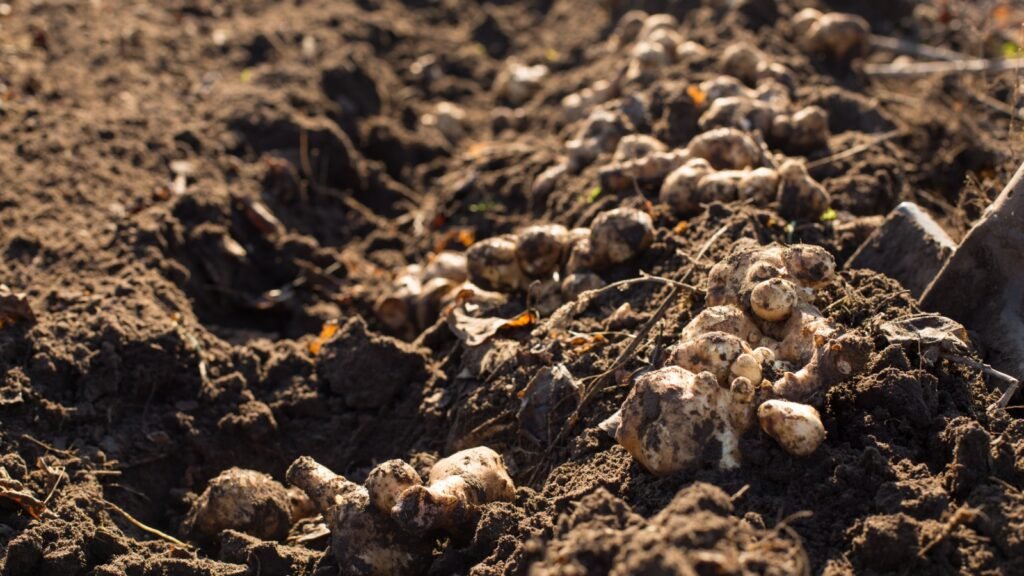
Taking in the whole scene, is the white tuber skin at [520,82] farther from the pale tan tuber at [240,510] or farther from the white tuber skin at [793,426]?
the white tuber skin at [793,426]

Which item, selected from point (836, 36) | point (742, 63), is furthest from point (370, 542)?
point (836, 36)

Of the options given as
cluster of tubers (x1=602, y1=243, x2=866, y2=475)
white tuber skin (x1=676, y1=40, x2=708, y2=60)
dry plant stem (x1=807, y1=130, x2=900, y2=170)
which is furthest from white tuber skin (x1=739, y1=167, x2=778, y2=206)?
white tuber skin (x1=676, y1=40, x2=708, y2=60)

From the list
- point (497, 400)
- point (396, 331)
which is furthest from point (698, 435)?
point (396, 331)

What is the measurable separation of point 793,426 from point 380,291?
319 cm

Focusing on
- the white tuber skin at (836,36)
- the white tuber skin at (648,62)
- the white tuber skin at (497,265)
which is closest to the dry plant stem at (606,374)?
the white tuber skin at (497,265)

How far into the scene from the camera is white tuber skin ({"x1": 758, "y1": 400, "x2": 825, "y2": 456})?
3305mm

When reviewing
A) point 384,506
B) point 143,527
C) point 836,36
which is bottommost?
point 143,527

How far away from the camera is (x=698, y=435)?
11.1 ft

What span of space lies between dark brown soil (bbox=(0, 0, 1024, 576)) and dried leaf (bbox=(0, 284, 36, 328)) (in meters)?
0.04

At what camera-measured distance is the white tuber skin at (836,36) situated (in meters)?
7.16

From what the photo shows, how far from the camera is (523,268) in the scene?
17.0 feet

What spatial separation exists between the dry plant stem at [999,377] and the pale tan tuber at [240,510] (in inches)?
105

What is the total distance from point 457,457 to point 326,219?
3.16 meters

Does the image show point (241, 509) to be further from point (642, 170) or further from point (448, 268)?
point (642, 170)
